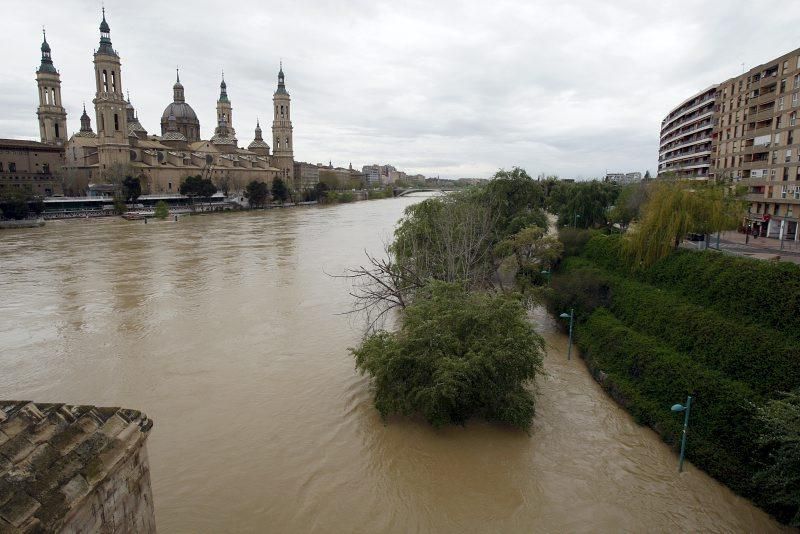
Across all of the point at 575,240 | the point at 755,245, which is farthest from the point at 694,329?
the point at 755,245

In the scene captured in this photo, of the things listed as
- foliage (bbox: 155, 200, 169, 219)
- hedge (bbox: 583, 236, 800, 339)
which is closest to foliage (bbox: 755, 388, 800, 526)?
hedge (bbox: 583, 236, 800, 339)

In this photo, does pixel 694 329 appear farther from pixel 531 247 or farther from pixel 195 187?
pixel 195 187

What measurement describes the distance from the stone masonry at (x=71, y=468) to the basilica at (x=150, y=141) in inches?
2609

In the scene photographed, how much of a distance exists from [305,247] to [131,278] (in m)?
13.2

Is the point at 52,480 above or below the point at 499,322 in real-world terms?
above

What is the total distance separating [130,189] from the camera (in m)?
57.1

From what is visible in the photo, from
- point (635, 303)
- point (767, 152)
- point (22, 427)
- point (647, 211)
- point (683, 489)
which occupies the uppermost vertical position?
point (767, 152)

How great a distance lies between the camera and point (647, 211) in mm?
15734

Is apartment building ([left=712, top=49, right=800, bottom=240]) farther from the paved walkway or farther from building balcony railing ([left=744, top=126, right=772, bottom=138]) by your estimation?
the paved walkway

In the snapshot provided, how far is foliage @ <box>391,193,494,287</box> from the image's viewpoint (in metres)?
16.3

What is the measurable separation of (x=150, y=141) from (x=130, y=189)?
22518 millimetres

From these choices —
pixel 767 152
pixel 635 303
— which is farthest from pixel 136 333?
pixel 767 152

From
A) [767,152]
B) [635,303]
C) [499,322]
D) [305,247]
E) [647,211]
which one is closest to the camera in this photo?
[499,322]

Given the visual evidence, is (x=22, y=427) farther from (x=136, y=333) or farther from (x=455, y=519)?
(x=136, y=333)
